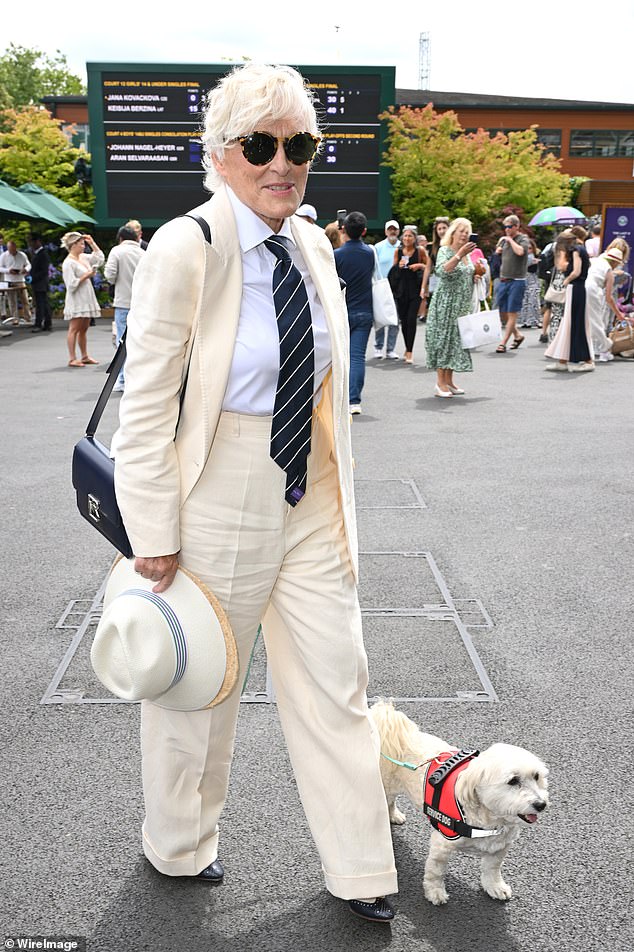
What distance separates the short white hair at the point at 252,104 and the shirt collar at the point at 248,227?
145 millimetres

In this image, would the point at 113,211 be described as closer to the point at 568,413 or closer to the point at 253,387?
the point at 568,413

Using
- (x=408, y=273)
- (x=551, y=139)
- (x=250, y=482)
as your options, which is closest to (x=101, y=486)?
(x=250, y=482)

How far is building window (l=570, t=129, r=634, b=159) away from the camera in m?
60.3

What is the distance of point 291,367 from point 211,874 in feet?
5.29

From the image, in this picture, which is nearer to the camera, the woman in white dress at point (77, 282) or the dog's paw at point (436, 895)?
the dog's paw at point (436, 895)

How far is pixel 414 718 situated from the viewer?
4.07 metres

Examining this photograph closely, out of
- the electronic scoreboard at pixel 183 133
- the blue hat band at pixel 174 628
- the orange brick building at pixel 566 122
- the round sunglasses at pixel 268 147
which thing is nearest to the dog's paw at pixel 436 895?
the blue hat band at pixel 174 628

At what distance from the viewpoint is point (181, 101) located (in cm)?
2270

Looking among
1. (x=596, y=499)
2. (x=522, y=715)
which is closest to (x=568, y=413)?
(x=596, y=499)

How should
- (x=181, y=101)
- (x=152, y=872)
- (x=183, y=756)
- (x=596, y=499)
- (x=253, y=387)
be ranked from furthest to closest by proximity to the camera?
1. (x=181, y=101)
2. (x=596, y=499)
3. (x=152, y=872)
4. (x=183, y=756)
5. (x=253, y=387)

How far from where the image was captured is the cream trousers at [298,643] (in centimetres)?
267

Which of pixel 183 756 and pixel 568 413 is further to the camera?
pixel 568 413

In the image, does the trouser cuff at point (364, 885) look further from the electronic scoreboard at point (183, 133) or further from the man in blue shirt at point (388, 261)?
the electronic scoreboard at point (183, 133)

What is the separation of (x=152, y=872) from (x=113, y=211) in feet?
71.7
